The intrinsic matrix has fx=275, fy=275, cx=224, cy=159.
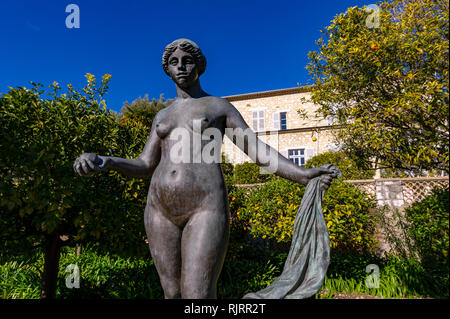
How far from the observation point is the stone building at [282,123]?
1969cm

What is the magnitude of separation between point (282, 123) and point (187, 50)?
20.1 m

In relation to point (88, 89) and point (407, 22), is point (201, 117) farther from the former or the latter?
point (407, 22)

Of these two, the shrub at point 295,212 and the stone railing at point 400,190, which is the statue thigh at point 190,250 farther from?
the stone railing at point 400,190

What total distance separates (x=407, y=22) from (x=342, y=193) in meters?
3.47

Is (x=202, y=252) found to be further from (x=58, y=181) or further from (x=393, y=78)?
(x=393, y=78)

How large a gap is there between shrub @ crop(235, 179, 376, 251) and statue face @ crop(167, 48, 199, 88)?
463cm

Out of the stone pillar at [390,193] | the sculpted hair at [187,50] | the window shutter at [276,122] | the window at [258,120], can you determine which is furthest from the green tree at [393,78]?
the window at [258,120]

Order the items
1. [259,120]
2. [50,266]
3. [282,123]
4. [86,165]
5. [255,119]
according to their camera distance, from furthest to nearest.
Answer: [255,119]
[259,120]
[282,123]
[50,266]
[86,165]

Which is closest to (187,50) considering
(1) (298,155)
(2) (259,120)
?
(1) (298,155)

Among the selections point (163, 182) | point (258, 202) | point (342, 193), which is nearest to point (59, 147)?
point (163, 182)

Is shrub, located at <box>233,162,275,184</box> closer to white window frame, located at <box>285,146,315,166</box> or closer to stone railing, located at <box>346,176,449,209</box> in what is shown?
white window frame, located at <box>285,146,315,166</box>

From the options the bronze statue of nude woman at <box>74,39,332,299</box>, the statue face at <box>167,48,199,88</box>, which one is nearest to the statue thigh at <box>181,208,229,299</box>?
the bronze statue of nude woman at <box>74,39,332,299</box>

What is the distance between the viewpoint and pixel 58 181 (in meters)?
3.15

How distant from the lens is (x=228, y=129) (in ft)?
6.49
